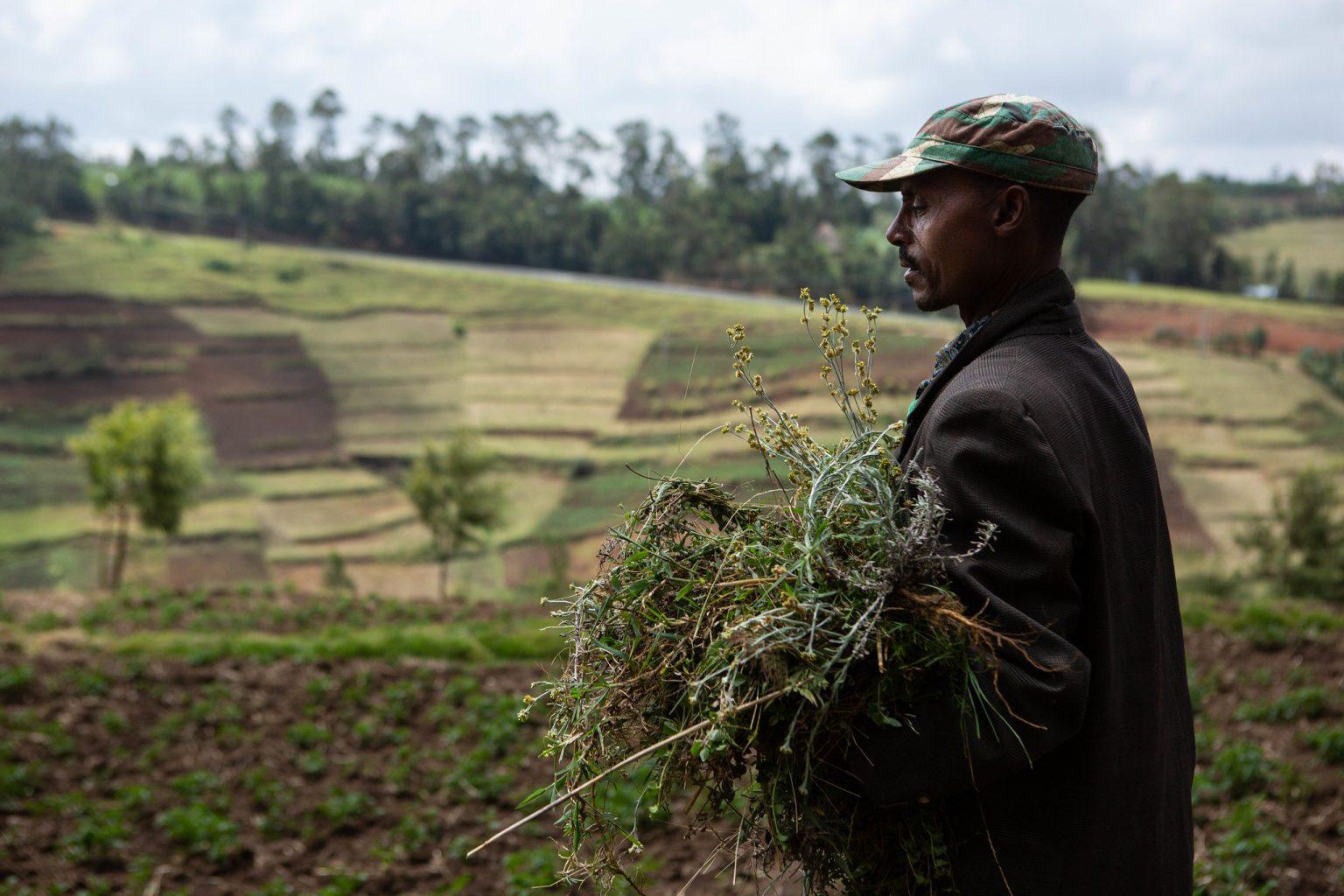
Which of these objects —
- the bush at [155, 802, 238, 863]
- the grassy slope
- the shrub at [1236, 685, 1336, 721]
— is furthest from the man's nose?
the grassy slope

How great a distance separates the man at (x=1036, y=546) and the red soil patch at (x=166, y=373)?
34.6m

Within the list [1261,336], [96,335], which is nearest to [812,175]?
[1261,336]

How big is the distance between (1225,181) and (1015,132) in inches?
1307

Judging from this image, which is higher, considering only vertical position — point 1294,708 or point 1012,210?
point 1012,210

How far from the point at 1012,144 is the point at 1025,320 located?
28 cm

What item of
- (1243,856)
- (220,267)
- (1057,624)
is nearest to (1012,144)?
(1057,624)

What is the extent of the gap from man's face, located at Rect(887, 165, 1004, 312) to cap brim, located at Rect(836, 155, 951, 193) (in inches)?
1.1

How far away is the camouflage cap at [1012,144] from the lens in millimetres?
1648

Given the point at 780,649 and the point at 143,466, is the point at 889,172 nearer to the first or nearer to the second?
the point at 780,649

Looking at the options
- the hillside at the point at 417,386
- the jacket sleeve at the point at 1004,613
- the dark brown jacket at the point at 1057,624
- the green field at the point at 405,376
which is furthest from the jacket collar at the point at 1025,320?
the green field at the point at 405,376

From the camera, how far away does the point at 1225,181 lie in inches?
1195

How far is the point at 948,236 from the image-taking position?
1.75 metres

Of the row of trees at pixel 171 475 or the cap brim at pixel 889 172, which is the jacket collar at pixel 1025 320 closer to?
the cap brim at pixel 889 172

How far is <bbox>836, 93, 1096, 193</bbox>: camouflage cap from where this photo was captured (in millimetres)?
1648
